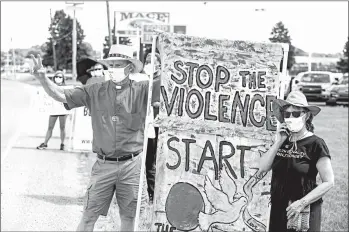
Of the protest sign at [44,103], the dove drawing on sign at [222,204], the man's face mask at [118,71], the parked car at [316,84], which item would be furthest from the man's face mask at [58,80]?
the parked car at [316,84]

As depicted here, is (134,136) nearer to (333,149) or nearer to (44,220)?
(44,220)

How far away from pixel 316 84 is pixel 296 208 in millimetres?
30094

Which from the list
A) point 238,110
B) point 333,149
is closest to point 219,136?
point 238,110

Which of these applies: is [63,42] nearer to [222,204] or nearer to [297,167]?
[222,204]

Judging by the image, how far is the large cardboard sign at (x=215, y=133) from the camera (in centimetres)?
483

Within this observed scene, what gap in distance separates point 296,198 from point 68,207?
4430 millimetres

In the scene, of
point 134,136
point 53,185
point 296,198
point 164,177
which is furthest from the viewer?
point 53,185

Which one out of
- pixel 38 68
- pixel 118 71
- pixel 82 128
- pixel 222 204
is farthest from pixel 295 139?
pixel 82 128

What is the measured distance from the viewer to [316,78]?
3569 cm

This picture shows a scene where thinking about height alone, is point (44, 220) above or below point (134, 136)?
below

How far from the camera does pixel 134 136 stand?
5.76 metres

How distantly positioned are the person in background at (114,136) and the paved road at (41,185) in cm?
164

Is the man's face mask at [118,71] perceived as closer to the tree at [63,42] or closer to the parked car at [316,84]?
the parked car at [316,84]

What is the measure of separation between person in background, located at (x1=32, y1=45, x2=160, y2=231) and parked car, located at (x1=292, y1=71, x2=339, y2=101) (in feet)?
87.5
